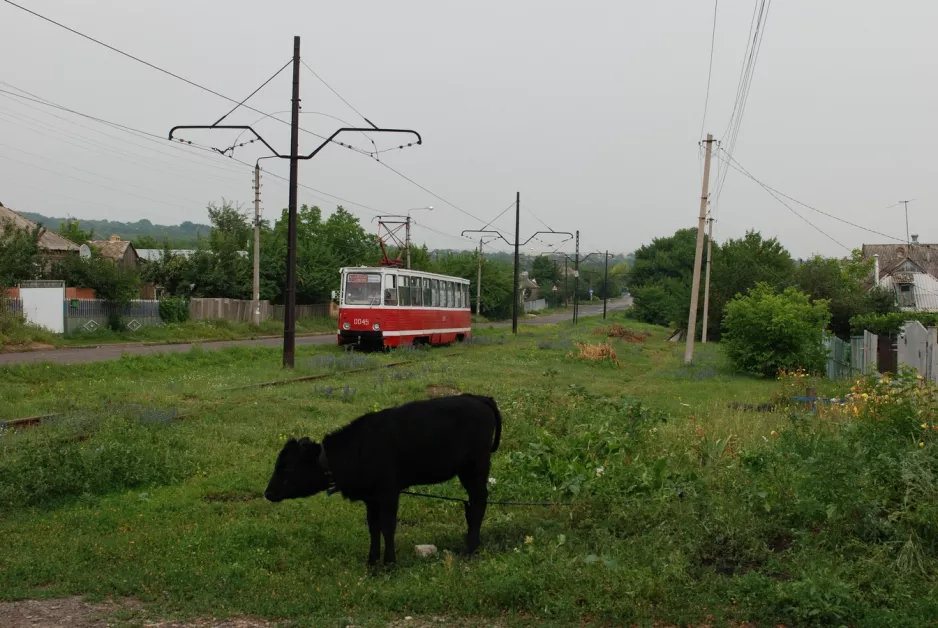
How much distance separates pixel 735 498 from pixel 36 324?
3030 cm

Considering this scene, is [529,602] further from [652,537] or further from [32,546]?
[32,546]

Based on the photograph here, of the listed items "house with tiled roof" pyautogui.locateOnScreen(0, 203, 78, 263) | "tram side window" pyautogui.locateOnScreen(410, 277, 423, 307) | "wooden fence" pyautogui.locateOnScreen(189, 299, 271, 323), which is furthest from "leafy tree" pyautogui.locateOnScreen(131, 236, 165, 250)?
"tram side window" pyautogui.locateOnScreen(410, 277, 423, 307)

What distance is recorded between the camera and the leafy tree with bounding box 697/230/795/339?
4822 cm

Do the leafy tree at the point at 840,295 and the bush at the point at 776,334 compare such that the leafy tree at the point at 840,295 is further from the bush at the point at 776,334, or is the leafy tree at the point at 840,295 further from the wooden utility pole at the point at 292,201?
the wooden utility pole at the point at 292,201

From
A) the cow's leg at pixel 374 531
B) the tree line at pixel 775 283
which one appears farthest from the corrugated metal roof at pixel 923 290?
the cow's leg at pixel 374 531

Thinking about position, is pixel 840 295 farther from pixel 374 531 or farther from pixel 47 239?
pixel 47 239

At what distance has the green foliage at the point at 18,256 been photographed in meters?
32.4

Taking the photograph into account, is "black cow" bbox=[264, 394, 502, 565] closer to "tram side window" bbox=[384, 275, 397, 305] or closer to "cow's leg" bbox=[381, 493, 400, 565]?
"cow's leg" bbox=[381, 493, 400, 565]

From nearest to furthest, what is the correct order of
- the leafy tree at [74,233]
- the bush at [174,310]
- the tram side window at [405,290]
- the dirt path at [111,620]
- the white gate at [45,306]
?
the dirt path at [111,620] → the tram side window at [405,290] → the white gate at [45,306] → the bush at [174,310] → the leafy tree at [74,233]

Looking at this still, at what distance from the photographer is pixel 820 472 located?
6801mm

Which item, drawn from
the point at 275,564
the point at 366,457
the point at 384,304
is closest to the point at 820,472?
the point at 366,457

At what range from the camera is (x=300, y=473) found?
21.7ft

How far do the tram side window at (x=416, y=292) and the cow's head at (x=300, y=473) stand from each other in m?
25.3

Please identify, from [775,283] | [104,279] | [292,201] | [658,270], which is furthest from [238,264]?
[658,270]
